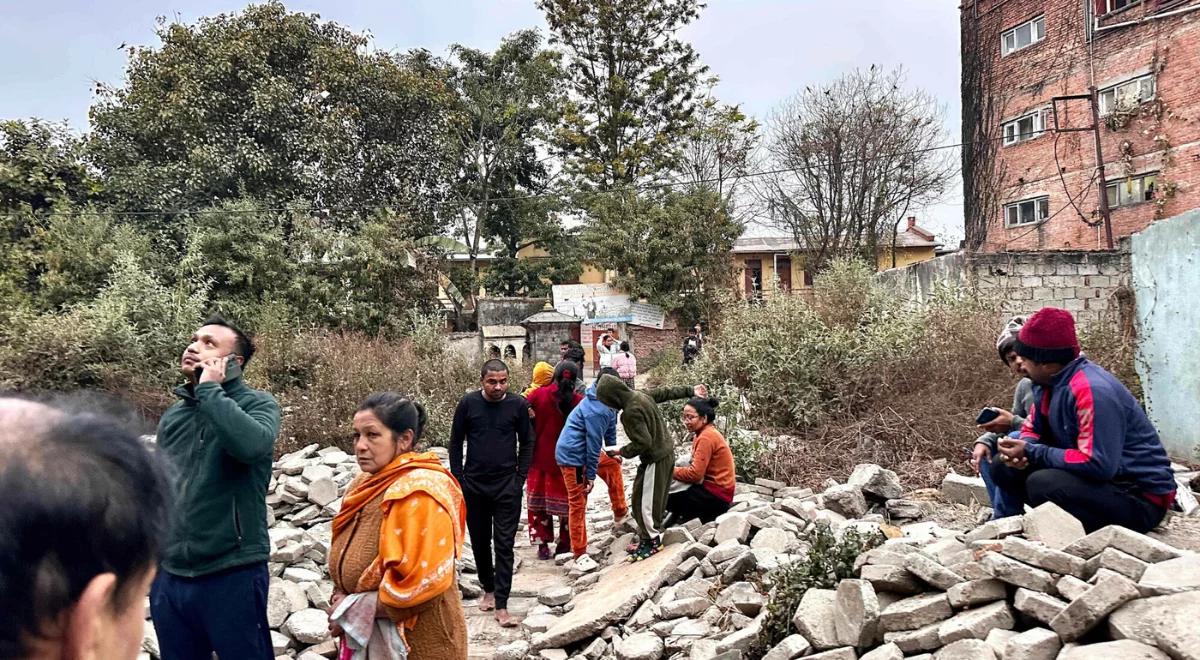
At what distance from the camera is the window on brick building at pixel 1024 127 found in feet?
63.6

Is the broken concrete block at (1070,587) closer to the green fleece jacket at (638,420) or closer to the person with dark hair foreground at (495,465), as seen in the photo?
the green fleece jacket at (638,420)

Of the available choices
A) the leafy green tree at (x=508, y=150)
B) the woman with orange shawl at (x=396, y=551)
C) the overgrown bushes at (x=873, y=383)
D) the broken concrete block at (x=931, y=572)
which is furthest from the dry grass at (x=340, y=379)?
the leafy green tree at (x=508, y=150)

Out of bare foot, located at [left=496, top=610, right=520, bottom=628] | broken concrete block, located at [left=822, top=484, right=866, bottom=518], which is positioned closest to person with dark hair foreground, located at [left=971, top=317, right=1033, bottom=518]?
broken concrete block, located at [left=822, top=484, right=866, bottom=518]

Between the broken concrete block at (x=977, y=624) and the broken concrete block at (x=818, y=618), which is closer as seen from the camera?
the broken concrete block at (x=977, y=624)

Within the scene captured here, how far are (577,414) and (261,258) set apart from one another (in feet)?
43.8

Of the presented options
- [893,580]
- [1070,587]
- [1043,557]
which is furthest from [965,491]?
[1070,587]

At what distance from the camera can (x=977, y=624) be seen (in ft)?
9.93

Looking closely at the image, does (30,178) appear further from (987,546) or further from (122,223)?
(987,546)

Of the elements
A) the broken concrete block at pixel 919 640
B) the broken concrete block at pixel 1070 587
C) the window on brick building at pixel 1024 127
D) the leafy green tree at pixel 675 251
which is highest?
the window on brick building at pixel 1024 127

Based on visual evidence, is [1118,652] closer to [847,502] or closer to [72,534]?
[72,534]

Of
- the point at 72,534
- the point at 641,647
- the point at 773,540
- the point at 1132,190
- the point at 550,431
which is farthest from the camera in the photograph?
the point at 1132,190

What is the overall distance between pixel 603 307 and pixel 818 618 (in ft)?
68.9

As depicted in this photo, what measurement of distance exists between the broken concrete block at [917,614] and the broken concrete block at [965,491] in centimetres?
315

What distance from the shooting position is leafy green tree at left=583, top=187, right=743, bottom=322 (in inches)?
918
